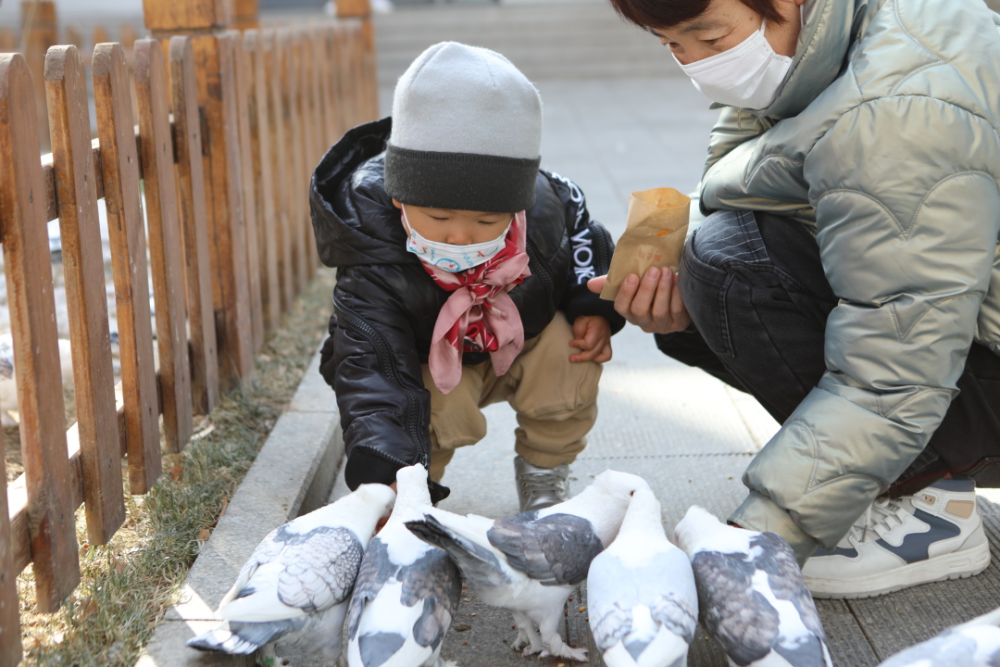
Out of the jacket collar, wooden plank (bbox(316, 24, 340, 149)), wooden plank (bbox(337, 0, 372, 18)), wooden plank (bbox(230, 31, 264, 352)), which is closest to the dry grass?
wooden plank (bbox(230, 31, 264, 352))

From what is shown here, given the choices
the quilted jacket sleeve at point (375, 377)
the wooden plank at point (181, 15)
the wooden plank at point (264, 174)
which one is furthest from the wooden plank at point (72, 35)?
the quilted jacket sleeve at point (375, 377)

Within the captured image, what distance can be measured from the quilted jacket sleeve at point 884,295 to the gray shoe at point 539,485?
0.82m

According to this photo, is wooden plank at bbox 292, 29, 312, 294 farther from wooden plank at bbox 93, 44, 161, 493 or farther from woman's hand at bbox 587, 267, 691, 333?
woman's hand at bbox 587, 267, 691, 333

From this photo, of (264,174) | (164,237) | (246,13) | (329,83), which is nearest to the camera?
(164,237)

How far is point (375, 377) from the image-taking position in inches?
95.0

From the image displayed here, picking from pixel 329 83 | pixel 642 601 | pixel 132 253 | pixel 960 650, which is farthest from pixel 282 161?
pixel 960 650

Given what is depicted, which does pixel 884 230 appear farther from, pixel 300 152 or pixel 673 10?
pixel 300 152

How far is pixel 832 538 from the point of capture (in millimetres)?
2023

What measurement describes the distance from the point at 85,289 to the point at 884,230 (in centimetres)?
175

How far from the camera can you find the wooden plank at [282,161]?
4418mm

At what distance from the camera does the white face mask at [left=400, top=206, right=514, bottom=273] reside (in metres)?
2.48

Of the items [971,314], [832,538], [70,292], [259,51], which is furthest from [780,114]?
[259,51]

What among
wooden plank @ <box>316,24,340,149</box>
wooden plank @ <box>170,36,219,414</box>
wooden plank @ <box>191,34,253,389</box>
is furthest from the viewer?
wooden plank @ <box>316,24,340,149</box>

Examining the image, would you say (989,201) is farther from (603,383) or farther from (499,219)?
(603,383)
